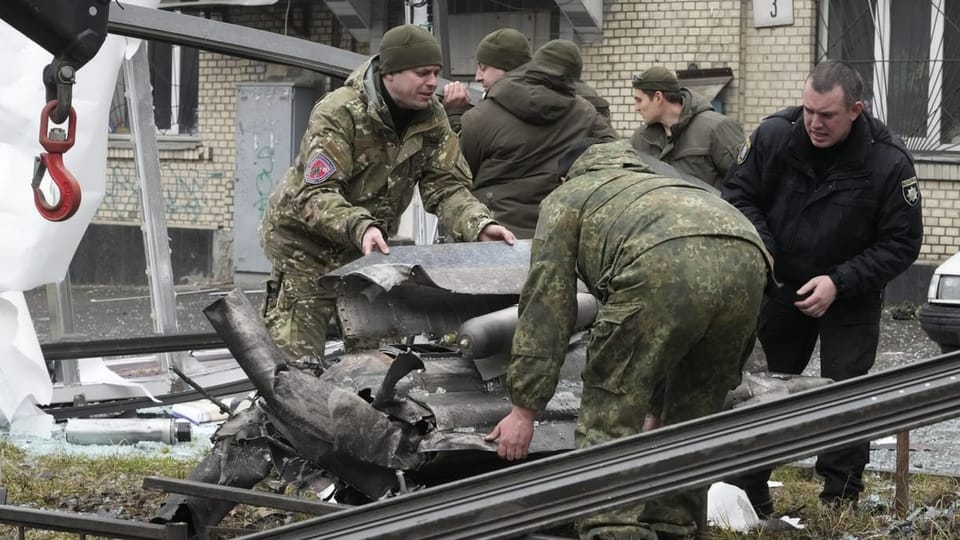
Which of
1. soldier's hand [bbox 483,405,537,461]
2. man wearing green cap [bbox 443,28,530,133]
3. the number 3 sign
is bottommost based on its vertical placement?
soldier's hand [bbox 483,405,537,461]

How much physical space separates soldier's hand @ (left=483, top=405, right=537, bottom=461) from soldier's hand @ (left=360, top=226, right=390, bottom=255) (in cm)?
93

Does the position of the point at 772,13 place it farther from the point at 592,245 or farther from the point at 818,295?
the point at 592,245

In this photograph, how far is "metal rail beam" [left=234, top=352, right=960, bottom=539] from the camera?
2.37 metres

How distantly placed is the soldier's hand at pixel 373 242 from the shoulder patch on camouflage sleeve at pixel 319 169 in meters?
0.41

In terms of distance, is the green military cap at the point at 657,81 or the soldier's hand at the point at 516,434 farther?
the green military cap at the point at 657,81

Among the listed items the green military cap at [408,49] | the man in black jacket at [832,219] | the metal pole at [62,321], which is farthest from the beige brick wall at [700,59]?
the man in black jacket at [832,219]

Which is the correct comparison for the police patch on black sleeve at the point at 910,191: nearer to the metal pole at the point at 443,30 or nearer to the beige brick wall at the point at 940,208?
the metal pole at the point at 443,30

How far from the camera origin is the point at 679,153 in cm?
628

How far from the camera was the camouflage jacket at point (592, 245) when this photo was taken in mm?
3656

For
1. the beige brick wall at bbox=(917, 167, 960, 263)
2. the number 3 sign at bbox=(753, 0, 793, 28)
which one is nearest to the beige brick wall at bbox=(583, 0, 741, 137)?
the number 3 sign at bbox=(753, 0, 793, 28)

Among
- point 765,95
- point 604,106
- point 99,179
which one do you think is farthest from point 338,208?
point 765,95

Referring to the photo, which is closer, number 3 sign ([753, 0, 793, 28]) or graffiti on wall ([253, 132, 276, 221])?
number 3 sign ([753, 0, 793, 28])

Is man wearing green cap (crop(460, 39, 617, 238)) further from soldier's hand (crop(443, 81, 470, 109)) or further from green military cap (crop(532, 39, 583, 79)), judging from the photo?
soldier's hand (crop(443, 81, 470, 109))

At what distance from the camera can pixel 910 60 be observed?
12148 millimetres
